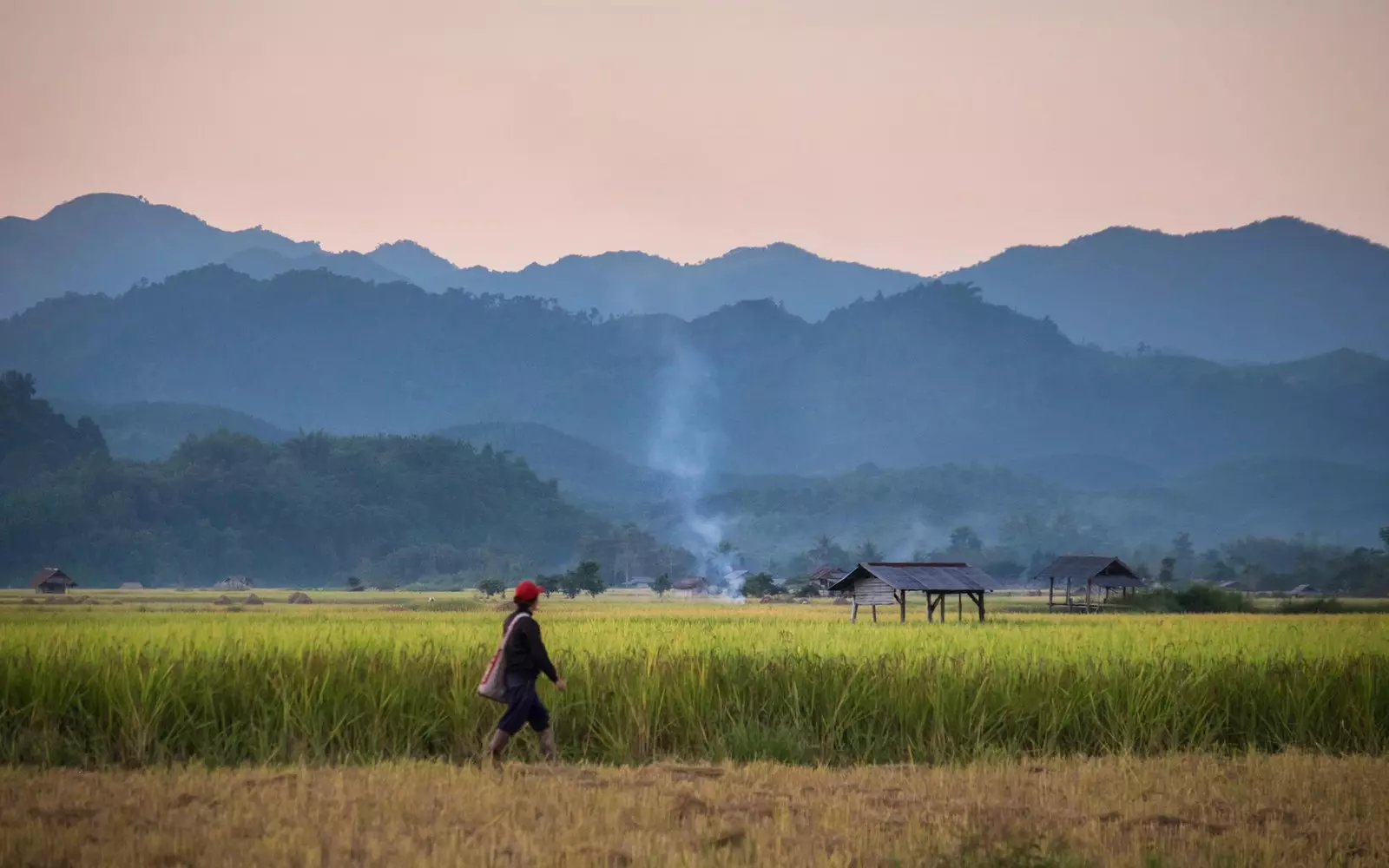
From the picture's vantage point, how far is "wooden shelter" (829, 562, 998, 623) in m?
48.8

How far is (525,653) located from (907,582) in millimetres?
35838

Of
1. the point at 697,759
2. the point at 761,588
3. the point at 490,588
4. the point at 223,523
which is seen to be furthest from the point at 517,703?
the point at 223,523

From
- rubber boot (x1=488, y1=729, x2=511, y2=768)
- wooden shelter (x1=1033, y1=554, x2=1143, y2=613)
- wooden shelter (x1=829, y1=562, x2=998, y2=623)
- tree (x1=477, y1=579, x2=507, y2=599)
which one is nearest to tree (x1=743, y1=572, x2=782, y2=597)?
tree (x1=477, y1=579, x2=507, y2=599)

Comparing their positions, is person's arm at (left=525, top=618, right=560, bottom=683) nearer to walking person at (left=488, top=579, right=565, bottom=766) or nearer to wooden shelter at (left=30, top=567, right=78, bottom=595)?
walking person at (left=488, top=579, right=565, bottom=766)

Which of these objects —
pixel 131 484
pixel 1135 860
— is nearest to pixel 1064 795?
pixel 1135 860

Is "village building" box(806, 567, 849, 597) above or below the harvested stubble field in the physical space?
above

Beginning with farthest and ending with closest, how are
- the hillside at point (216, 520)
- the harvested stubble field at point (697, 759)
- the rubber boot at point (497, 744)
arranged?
1. the hillside at point (216, 520)
2. the rubber boot at point (497, 744)
3. the harvested stubble field at point (697, 759)

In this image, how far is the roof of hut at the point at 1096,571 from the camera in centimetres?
7231

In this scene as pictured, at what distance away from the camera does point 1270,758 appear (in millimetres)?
15438

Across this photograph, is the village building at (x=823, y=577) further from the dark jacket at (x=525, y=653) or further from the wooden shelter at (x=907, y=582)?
the dark jacket at (x=525, y=653)

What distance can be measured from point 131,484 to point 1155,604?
13169cm

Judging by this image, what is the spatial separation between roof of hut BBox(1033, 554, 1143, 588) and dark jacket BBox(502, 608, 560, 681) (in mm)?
61369

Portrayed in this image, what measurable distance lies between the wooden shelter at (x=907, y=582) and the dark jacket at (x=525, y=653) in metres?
35.0

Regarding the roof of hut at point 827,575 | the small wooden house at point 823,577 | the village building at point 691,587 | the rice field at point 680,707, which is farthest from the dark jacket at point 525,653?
the village building at point 691,587
